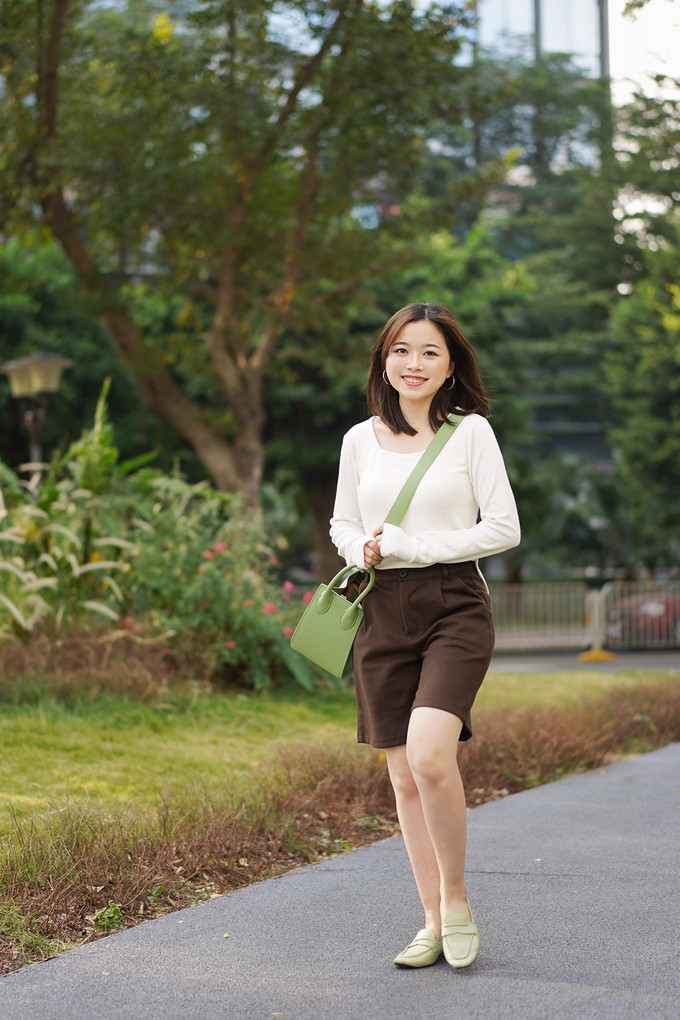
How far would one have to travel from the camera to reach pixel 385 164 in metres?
15.6

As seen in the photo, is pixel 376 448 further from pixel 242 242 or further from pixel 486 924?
pixel 242 242

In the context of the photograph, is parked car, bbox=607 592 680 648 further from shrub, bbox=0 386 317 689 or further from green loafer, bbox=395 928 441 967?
green loafer, bbox=395 928 441 967

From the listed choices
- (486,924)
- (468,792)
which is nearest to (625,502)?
(468,792)

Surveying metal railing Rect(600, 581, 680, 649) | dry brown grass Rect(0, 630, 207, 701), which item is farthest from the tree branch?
metal railing Rect(600, 581, 680, 649)

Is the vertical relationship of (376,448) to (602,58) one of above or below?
below

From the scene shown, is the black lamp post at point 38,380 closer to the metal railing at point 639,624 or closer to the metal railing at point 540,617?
Answer: the metal railing at point 540,617

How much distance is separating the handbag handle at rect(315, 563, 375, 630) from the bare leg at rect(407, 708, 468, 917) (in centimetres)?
38

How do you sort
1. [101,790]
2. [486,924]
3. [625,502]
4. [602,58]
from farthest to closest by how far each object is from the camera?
[602,58]
[625,502]
[101,790]
[486,924]

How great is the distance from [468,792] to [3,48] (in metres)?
11.6

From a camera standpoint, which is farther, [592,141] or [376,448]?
[592,141]

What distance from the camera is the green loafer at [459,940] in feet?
10.9

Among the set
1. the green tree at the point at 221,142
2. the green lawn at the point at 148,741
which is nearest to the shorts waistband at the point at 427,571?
the green lawn at the point at 148,741

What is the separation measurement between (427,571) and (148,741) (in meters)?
3.89

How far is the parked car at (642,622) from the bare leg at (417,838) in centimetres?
1906
